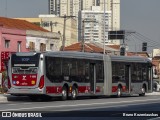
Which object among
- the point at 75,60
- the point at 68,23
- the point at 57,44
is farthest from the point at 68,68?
the point at 68,23

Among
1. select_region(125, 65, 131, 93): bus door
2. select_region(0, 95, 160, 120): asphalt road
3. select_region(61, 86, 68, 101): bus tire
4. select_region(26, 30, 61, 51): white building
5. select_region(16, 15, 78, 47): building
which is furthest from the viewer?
select_region(16, 15, 78, 47): building

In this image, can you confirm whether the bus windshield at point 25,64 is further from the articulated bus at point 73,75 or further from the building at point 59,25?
the building at point 59,25

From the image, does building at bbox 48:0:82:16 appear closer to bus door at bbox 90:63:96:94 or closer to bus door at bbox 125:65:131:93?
bus door at bbox 125:65:131:93

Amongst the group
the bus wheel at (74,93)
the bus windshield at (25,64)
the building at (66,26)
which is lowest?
the bus wheel at (74,93)

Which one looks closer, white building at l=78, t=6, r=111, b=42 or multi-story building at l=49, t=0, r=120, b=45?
white building at l=78, t=6, r=111, b=42

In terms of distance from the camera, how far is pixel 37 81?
1459 inches

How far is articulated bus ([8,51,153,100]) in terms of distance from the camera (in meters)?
37.2

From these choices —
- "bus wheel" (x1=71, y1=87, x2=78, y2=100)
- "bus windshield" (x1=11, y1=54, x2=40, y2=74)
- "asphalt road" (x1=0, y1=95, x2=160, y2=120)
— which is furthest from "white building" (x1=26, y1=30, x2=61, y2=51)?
"bus windshield" (x1=11, y1=54, x2=40, y2=74)

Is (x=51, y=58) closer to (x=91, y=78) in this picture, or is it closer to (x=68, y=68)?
(x=68, y=68)

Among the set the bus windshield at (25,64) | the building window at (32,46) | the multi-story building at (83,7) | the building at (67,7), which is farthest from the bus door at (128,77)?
the building at (67,7)

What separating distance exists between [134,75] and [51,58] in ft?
41.5

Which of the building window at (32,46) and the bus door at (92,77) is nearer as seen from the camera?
the bus door at (92,77)

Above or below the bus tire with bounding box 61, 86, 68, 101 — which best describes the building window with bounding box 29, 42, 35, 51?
above

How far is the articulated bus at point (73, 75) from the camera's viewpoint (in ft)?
122
